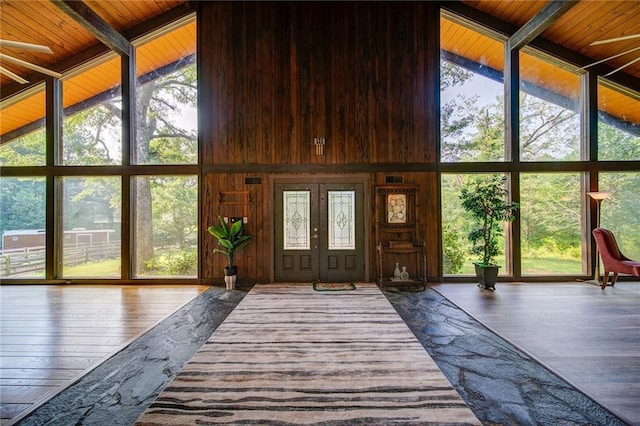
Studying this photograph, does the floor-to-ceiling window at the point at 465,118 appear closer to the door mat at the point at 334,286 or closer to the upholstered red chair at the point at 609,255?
the upholstered red chair at the point at 609,255

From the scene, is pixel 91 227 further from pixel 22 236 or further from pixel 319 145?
pixel 319 145

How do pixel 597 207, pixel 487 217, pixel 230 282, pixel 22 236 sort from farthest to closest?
pixel 22 236 → pixel 597 207 → pixel 230 282 → pixel 487 217

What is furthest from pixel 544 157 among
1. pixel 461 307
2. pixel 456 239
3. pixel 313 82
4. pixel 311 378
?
pixel 311 378

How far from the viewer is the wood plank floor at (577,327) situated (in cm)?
243

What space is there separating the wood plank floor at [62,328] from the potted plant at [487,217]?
5159 millimetres

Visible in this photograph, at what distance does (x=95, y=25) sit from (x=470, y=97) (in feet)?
23.2

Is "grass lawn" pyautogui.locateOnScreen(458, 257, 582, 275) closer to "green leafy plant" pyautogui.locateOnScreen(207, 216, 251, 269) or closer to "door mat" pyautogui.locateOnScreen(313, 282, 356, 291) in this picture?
"door mat" pyautogui.locateOnScreen(313, 282, 356, 291)

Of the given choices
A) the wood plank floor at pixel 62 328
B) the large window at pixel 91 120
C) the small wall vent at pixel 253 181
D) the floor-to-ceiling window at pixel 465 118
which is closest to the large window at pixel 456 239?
the floor-to-ceiling window at pixel 465 118

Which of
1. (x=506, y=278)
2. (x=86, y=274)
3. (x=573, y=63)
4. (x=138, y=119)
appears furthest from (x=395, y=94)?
(x=86, y=274)

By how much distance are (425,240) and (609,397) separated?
3.75 metres

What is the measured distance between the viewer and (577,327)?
3568 mm

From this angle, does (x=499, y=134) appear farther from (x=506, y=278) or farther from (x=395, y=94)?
(x=506, y=278)

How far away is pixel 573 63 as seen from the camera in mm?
5957

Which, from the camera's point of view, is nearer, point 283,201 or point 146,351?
point 146,351
